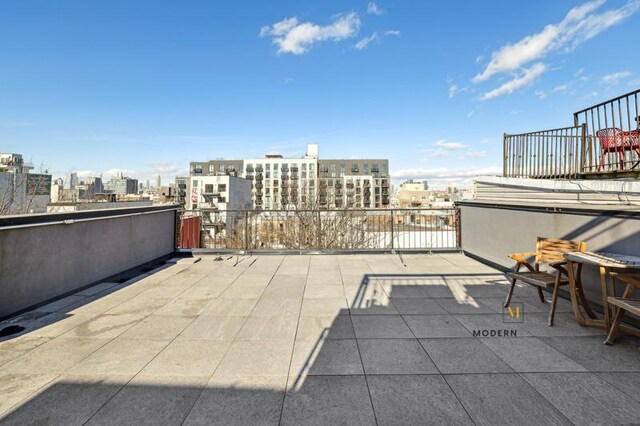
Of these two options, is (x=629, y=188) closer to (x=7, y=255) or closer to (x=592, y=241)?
(x=592, y=241)

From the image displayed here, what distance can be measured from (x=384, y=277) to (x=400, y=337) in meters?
2.60

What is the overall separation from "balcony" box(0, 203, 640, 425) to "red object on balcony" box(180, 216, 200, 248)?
540cm

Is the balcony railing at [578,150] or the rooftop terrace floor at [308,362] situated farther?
the balcony railing at [578,150]

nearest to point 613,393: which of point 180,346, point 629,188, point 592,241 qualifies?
point 592,241

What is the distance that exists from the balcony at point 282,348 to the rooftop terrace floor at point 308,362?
16mm

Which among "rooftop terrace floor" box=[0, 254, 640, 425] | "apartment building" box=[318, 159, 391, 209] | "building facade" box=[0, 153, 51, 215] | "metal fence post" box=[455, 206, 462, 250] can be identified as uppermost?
"apartment building" box=[318, 159, 391, 209]

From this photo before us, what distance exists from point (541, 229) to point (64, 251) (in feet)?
27.7

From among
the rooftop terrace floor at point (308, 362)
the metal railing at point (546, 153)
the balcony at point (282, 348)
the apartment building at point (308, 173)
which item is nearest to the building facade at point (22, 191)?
the balcony at point (282, 348)

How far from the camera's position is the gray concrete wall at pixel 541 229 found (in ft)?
12.8

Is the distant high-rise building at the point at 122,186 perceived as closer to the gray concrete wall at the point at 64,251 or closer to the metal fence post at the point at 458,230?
the gray concrete wall at the point at 64,251

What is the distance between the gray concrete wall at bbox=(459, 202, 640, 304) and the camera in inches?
153

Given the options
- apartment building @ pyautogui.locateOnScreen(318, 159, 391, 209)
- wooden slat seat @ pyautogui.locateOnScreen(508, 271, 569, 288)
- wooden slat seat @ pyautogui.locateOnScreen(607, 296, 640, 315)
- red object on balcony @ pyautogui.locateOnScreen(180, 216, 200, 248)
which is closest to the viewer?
wooden slat seat @ pyautogui.locateOnScreen(607, 296, 640, 315)

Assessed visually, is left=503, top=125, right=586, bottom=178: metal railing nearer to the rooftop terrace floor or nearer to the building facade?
the rooftop terrace floor

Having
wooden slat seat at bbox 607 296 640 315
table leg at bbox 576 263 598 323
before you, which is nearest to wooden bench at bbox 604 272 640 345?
wooden slat seat at bbox 607 296 640 315
